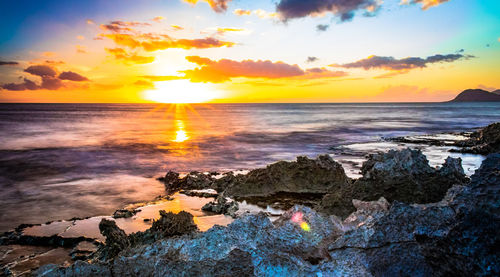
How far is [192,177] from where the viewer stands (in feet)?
44.3

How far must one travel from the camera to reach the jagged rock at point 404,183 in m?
6.40

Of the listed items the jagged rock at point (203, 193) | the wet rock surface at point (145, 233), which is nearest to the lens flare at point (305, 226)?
the wet rock surface at point (145, 233)

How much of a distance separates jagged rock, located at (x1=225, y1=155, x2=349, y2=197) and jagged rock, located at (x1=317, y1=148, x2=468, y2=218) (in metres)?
3.95

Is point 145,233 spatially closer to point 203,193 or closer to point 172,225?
point 172,225

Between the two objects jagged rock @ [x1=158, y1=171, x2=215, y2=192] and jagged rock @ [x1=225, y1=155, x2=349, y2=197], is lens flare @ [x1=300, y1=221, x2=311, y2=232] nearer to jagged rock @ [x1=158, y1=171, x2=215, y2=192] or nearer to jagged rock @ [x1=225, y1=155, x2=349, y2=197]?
jagged rock @ [x1=225, y1=155, x2=349, y2=197]

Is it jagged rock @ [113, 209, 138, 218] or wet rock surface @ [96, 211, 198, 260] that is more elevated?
wet rock surface @ [96, 211, 198, 260]

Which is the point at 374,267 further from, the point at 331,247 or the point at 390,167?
the point at 390,167

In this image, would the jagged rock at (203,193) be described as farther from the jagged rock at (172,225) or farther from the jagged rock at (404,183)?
the jagged rock at (172,225)

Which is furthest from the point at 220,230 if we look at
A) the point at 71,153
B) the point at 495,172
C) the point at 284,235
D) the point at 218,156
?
the point at 71,153

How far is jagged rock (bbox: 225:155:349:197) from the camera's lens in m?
11.4

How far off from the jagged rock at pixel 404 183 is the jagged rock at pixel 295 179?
13.0 ft

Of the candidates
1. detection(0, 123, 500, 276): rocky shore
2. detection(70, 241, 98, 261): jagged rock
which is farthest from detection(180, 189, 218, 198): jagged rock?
detection(0, 123, 500, 276): rocky shore

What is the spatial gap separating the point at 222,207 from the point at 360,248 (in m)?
7.16

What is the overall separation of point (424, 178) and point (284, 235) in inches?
184
